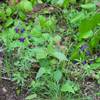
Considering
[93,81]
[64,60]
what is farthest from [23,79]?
[93,81]

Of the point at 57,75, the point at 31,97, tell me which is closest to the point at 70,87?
the point at 57,75

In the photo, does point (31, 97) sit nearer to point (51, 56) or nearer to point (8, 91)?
point (8, 91)

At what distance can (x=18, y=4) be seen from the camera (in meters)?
3.04

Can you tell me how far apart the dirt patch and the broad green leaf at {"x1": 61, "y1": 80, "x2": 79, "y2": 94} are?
29 cm

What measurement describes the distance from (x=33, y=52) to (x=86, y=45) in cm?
40

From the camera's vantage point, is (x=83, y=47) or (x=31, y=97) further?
(x=83, y=47)

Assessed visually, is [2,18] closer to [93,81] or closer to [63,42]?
[63,42]

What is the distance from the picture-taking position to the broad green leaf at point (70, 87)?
2.26m

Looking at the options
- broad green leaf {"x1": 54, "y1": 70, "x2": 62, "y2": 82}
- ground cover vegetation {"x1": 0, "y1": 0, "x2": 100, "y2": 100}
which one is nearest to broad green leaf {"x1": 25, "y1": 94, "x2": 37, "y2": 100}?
ground cover vegetation {"x1": 0, "y1": 0, "x2": 100, "y2": 100}

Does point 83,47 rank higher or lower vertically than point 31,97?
higher

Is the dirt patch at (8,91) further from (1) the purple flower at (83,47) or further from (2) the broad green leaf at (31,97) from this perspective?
(1) the purple flower at (83,47)

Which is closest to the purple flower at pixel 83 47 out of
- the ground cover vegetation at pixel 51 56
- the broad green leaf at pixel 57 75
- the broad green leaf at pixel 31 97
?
the ground cover vegetation at pixel 51 56

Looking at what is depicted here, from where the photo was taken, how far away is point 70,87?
7.47 feet

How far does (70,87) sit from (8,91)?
0.42m
